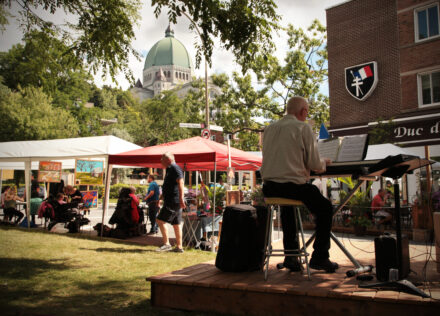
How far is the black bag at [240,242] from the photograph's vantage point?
4297 millimetres

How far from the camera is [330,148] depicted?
430cm

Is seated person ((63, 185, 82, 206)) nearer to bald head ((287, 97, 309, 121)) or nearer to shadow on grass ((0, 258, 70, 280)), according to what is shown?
shadow on grass ((0, 258, 70, 280))

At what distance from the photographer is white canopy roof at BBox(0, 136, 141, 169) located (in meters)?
11.8

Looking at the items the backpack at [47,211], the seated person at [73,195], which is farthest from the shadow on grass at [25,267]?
the seated person at [73,195]

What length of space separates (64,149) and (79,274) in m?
7.89

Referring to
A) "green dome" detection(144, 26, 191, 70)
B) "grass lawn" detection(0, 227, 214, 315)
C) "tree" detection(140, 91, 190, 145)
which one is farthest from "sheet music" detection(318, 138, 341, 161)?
"green dome" detection(144, 26, 191, 70)

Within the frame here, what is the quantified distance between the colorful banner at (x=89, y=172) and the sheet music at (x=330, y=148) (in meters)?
11.8

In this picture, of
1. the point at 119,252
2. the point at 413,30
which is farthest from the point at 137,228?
the point at 413,30

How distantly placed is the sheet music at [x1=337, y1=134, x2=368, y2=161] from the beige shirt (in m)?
0.46

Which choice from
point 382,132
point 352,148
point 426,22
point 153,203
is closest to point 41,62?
point 153,203

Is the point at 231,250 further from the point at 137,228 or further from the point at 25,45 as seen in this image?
the point at 137,228

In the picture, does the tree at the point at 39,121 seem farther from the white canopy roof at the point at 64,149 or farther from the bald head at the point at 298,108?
the bald head at the point at 298,108

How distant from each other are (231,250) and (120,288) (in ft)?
5.48

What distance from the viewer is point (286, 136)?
12.6ft
